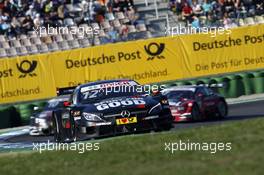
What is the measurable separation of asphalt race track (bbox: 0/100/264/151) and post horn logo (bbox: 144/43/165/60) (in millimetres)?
4910

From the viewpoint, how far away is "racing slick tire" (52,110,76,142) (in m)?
16.4

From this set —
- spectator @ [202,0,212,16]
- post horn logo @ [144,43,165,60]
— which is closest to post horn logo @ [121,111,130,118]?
post horn logo @ [144,43,165,60]

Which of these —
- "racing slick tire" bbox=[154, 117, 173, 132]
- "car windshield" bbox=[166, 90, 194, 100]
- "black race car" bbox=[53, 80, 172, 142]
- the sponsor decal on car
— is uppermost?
the sponsor decal on car

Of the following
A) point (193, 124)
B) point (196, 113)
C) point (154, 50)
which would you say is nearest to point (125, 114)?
point (193, 124)

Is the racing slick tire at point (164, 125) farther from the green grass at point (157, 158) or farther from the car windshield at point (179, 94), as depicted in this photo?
the car windshield at point (179, 94)

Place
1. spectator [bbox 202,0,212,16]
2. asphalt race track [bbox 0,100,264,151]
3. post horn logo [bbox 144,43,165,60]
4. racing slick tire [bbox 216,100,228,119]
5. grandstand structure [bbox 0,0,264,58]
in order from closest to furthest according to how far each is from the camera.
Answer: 1. asphalt race track [bbox 0,100,264,151]
2. racing slick tire [bbox 216,100,228,119]
3. post horn logo [bbox 144,43,165,60]
4. grandstand structure [bbox 0,0,264,58]
5. spectator [bbox 202,0,212,16]

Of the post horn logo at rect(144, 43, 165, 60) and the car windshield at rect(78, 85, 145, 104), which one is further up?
the car windshield at rect(78, 85, 145, 104)

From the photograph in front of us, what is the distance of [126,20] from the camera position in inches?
1304

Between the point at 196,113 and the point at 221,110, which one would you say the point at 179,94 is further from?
the point at 221,110

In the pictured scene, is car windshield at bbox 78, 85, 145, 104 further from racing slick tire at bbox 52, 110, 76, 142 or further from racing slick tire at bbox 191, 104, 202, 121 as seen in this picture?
racing slick tire at bbox 191, 104, 202, 121

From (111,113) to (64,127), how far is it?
135 cm

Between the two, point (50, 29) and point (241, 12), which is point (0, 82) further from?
point (241, 12)

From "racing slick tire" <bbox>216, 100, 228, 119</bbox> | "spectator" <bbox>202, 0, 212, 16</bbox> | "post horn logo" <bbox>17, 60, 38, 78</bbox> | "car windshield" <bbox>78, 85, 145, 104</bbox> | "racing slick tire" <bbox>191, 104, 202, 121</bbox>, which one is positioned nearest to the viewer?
"car windshield" <bbox>78, 85, 145, 104</bbox>

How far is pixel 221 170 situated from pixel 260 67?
22392 millimetres
